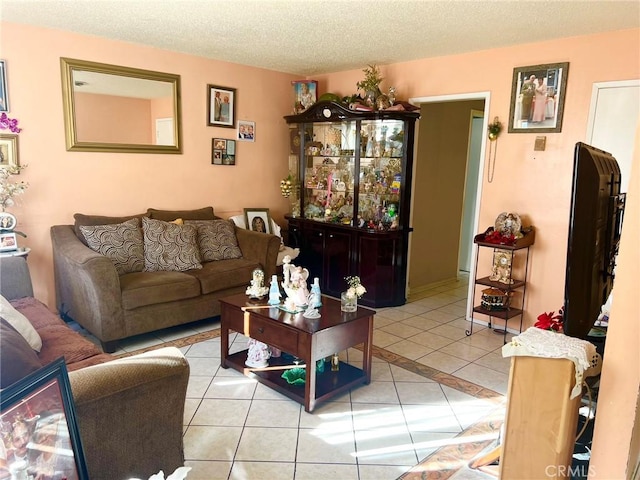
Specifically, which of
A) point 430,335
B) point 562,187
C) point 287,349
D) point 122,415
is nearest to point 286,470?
point 287,349

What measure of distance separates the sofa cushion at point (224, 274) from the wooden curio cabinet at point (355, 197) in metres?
0.99

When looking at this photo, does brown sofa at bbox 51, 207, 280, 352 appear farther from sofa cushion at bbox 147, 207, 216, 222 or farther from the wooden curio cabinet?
the wooden curio cabinet

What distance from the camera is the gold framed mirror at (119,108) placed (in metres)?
3.73

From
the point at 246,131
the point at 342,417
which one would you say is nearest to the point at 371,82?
the point at 246,131

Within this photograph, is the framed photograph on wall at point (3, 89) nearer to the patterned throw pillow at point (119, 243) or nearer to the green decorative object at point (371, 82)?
the patterned throw pillow at point (119, 243)

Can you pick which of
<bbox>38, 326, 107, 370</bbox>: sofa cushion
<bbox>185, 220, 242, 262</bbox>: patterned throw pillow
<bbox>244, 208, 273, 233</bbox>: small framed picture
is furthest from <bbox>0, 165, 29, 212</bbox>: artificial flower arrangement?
<bbox>244, 208, 273, 233</bbox>: small framed picture

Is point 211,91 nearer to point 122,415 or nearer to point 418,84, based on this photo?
point 418,84

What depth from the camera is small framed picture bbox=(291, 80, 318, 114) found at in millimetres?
5012

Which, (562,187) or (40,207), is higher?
(562,187)

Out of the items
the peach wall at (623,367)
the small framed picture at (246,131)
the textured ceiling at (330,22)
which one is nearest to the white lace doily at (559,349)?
the peach wall at (623,367)

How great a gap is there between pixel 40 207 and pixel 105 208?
0.50 m

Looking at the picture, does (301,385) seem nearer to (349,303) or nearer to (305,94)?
(349,303)

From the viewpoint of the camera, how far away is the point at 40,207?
365cm

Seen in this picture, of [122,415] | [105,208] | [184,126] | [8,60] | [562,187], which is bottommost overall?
[122,415]
